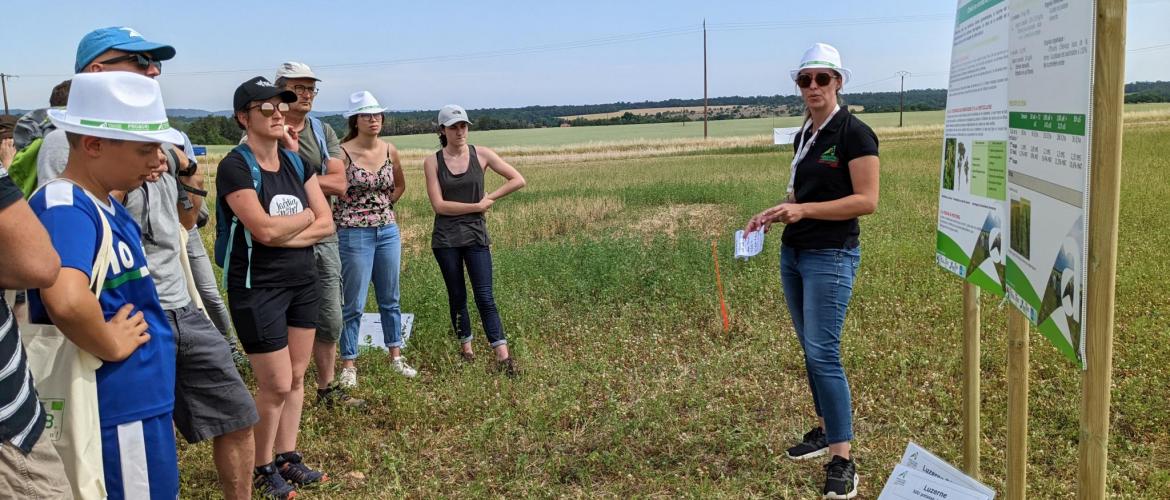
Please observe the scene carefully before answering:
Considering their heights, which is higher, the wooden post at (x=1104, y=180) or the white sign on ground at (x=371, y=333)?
the wooden post at (x=1104, y=180)

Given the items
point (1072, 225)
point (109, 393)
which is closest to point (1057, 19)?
point (1072, 225)

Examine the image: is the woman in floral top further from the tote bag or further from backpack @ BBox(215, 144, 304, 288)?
the tote bag

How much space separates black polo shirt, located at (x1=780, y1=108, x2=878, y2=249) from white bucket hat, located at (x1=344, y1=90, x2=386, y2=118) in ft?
10.2

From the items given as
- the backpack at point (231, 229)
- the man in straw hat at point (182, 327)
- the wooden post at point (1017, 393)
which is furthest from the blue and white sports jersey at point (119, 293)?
the wooden post at point (1017, 393)

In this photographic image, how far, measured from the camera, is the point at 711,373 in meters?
5.40

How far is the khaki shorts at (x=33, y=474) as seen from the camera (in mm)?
1873

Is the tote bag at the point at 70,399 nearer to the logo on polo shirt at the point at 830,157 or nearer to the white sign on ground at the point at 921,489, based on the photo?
the white sign on ground at the point at 921,489

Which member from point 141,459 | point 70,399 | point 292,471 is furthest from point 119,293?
point 292,471

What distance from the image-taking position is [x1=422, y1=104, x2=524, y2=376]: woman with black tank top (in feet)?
18.7

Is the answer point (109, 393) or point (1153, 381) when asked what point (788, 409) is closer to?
point (1153, 381)

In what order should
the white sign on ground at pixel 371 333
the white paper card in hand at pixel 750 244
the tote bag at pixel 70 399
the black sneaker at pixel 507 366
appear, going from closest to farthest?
the tote bag at pixel 70 399
the white paper card in hand at pixel 750 244
the black sneaker at pixel 507 366
the white sign on ground at pixel 371 333

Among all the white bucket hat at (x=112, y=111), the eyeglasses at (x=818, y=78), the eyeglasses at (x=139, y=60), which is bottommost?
the white bucket hat at (x=112, y=111)

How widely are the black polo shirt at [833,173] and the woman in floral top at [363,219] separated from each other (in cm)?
308

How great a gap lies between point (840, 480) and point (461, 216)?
128 inches
